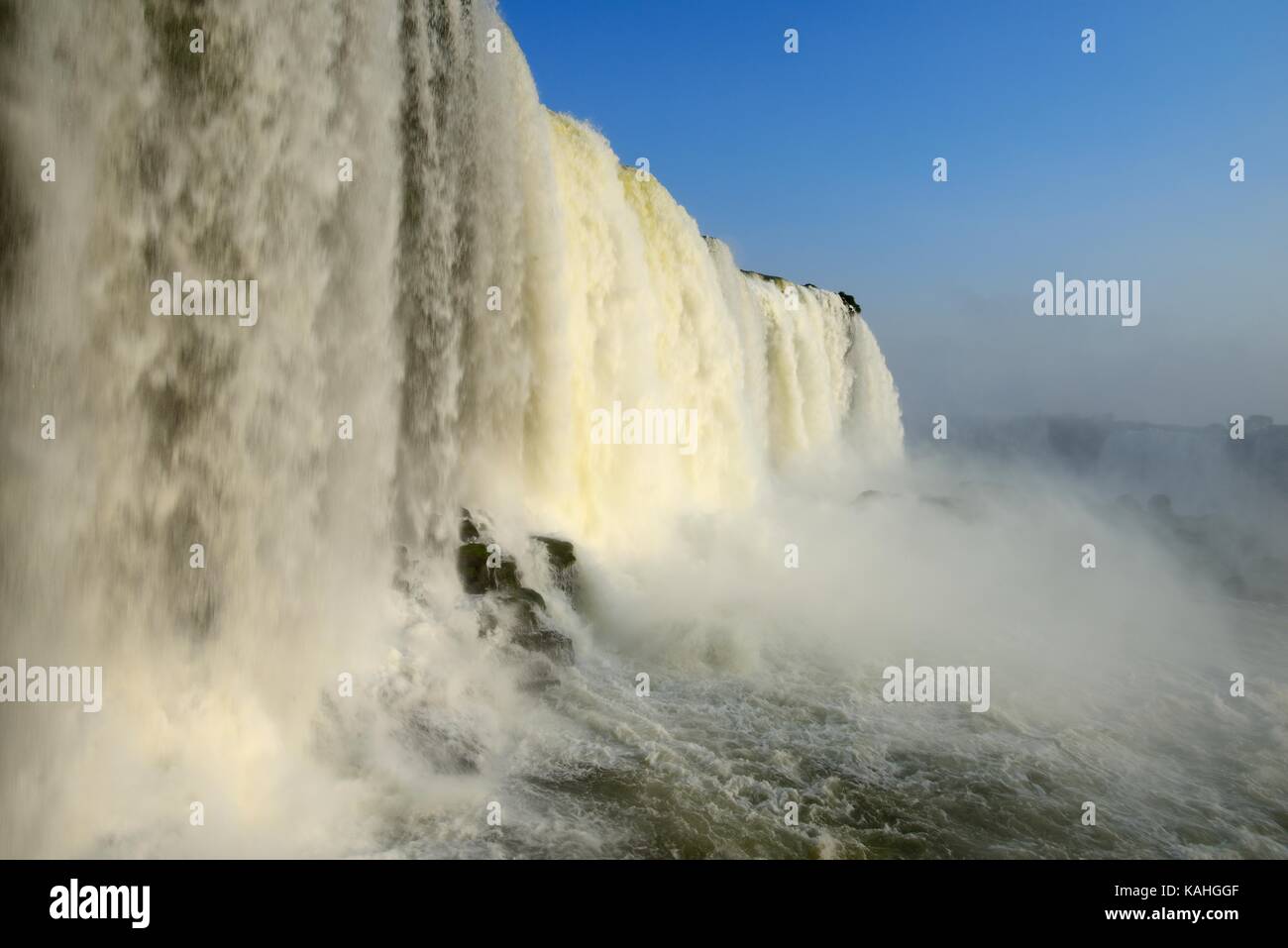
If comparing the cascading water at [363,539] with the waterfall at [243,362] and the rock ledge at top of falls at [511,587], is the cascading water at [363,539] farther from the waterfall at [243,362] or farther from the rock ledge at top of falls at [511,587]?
the rock ledge at top of falls at [511,587]

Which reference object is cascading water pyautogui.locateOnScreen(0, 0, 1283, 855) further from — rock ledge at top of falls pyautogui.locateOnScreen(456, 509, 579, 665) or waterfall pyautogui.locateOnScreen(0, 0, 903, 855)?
rock ledge at top of falls pyautogui.locateOnScreen(456, 509, 579, 665)

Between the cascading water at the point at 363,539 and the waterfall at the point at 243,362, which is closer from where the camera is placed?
the waterfall at the point at 243,362

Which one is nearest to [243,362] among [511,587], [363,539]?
[363,539]

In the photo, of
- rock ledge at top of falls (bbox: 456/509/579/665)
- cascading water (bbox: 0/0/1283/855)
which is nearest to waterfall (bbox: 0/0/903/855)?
cascading water (bbox: 0/0/1283/855)

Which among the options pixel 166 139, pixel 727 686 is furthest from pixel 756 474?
pixel 166 139

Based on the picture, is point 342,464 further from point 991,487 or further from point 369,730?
point 991,487

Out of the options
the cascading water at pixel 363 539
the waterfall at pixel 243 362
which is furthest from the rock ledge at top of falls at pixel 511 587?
the waterfall at pixel 243 362
